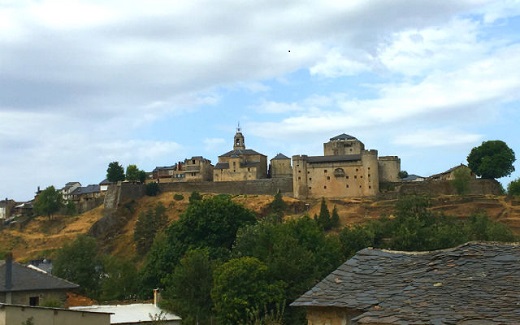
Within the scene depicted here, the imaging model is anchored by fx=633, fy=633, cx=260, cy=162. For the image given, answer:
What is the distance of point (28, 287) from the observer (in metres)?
30.5

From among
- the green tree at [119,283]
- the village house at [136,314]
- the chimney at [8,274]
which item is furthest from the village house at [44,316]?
the green tree at [119,283]

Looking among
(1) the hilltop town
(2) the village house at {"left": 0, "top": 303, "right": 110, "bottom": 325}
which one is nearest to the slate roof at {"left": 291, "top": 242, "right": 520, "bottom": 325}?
(2) the village house at {"left": 0, "top": 303, "right": 110, "bottom": 325}

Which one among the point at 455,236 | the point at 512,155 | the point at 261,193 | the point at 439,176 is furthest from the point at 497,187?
the point at 455,236

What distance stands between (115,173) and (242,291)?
291ft

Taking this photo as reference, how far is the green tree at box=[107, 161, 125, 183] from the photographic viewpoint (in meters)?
115

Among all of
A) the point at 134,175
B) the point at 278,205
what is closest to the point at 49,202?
the point at 134,175

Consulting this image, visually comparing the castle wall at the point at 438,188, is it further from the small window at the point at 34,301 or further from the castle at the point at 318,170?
the small window at the point at 34,301

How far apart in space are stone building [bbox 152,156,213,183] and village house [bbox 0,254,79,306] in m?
77.6

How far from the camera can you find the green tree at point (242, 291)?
29266 millimetres

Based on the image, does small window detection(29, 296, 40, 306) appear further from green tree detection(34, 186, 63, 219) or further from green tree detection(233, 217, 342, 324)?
green tree detection(34, 186, 63, 219)

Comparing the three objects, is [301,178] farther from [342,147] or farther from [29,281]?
[29,281]

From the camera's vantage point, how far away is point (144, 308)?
3234cm

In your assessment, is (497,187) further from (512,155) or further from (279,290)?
(279,290)

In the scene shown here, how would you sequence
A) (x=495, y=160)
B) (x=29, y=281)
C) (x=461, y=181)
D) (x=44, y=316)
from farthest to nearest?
(x=495, y=160), (x=461, y=181), (x=29, y=281), (x=44, y=316)
